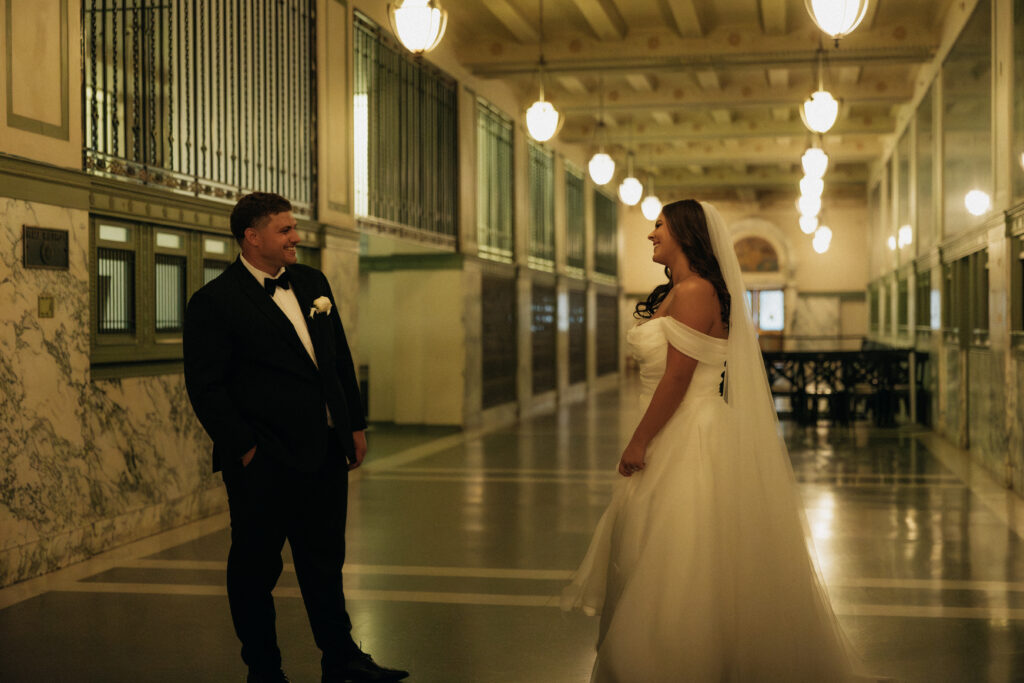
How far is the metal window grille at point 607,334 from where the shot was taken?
22.7 meters

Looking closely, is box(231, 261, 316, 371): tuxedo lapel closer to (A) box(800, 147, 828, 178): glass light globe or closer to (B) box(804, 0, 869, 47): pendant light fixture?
(B) box(804, 0, 869, 47): pendant light fixture

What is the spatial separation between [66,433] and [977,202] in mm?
8008

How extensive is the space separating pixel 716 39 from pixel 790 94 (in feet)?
10.2

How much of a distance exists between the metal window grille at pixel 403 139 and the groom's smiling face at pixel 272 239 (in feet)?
22.8

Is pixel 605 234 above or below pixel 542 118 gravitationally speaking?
above

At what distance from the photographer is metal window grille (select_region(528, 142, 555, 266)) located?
56.8 feet

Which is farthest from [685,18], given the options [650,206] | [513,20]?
Answer: [650,206]

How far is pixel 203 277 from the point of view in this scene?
7.52 metres

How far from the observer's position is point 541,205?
17.9m

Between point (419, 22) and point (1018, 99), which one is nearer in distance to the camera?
point (419, 22)

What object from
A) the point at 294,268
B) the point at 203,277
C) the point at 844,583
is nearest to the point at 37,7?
the point at 203,277

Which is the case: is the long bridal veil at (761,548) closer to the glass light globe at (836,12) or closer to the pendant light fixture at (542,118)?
the glass light globe at (836,12)

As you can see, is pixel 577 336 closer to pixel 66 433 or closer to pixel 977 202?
pixel 977 202

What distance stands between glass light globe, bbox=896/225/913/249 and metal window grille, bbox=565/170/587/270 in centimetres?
564
